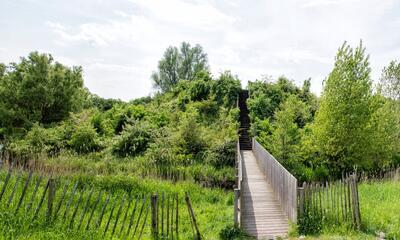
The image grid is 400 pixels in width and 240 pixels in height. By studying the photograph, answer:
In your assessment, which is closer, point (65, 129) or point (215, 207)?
point (215, 207)

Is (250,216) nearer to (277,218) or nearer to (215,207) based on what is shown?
(277,218)

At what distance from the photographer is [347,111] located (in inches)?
544

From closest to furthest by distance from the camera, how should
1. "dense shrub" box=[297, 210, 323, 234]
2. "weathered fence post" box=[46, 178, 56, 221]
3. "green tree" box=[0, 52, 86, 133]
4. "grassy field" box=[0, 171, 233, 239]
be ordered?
"grassy field" box=[0, 171, 233, 239] → "weathered fence post" box=[46, 178, 56, 221] → "dense shrub" box=[297, 210, 323, 234] → "green tree" box=[0, 52, 86, 133]

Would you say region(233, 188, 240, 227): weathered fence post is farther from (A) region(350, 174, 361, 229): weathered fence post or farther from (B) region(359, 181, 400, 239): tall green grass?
(B) region(359, 181, 400, 239): tall green grass

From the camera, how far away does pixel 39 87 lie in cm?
1844

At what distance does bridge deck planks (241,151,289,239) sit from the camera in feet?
26.3

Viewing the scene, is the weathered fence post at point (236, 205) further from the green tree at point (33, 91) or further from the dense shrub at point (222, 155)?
the green tree at point (33, 91)

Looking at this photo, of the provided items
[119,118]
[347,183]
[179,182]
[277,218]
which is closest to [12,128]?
[119,118]

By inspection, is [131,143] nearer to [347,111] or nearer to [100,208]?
[100,208]

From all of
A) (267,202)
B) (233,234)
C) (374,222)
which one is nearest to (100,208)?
(233,234)

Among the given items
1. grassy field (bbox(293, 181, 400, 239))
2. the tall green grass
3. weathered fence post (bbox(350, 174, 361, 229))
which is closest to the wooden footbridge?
grassy field (bbox(293, 181, 400, 239))

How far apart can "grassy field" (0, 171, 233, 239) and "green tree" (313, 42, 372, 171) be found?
6240 millimetres

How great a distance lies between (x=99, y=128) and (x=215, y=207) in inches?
481

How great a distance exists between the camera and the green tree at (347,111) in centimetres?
1379
